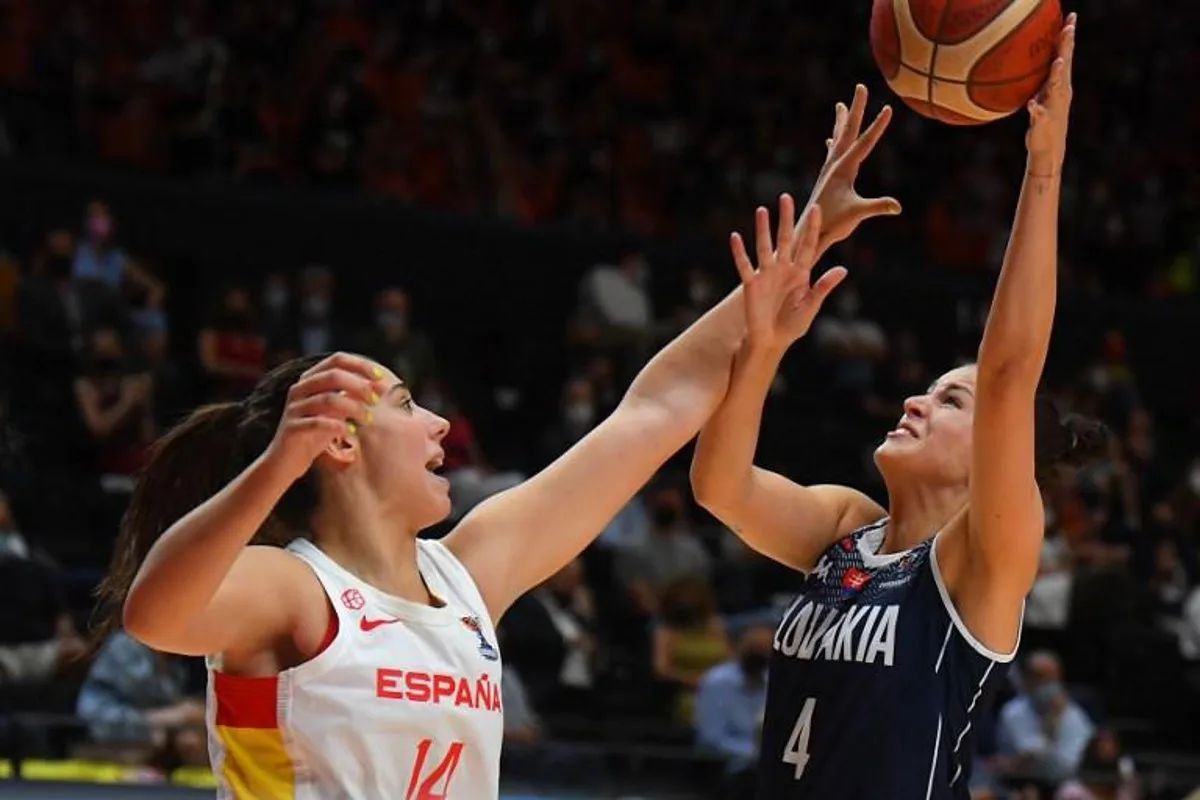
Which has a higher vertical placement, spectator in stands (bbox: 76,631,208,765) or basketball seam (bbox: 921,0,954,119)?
basketball seam (bbox: 921,0,954,119)

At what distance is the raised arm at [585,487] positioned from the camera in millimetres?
3641

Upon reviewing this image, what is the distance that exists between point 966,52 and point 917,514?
87cm

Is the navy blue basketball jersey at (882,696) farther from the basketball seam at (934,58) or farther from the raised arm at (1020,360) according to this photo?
the basketball seam at (934,58)

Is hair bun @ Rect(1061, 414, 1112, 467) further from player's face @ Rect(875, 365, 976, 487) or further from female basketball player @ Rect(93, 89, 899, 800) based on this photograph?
female basketball player @ Rect(93, 89, 899, 800)

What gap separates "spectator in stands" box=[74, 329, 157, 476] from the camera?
10.2 meters

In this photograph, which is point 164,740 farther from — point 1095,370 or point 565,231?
point 1095,370

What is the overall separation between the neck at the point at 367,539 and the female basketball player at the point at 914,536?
80cm

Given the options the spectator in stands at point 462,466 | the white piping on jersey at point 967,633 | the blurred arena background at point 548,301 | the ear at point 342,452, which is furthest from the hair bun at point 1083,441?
the spectator in stands at point 462,466

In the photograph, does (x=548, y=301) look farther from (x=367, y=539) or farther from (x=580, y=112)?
(x=367, y=539)

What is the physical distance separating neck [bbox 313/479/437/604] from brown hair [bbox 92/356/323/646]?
0.05 m

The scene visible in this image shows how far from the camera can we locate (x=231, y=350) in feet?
35.4

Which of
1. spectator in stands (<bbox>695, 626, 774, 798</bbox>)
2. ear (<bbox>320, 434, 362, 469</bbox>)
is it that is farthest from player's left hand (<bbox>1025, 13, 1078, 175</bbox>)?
spectator in stands (<bbox>695, 626, 774, 798</bbox>)

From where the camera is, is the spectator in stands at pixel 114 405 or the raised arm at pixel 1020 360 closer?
the raised arm at pixel 1020 360

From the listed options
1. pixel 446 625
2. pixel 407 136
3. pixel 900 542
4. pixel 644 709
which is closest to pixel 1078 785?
pixel 644 709
